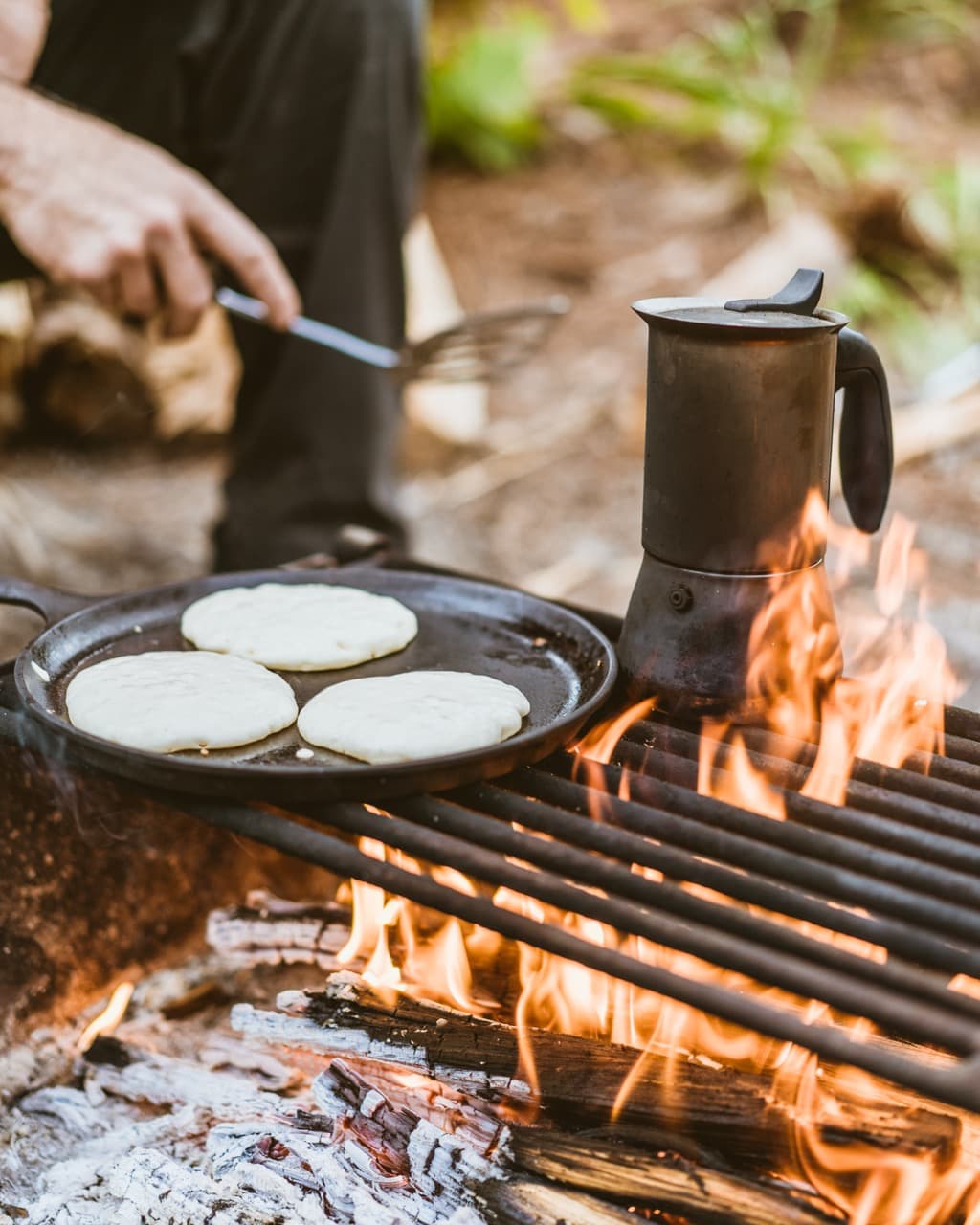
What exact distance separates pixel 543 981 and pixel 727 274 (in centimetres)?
412

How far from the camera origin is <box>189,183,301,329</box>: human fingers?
2.21 metres

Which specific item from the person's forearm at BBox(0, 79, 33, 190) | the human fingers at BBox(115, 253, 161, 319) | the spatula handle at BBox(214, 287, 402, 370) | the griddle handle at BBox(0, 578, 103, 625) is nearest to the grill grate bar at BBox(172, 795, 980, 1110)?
the griddle handle at BBox(0, 578, 103, 625)

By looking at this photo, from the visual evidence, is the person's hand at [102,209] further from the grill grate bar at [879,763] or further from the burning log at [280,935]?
the grill grate bar at [879,763]

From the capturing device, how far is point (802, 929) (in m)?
1.68

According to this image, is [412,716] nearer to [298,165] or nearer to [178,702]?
[178,702]

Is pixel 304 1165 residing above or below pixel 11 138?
below

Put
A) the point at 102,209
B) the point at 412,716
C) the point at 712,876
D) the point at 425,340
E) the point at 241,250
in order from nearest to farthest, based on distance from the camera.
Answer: the point at 712,876 → the point at 412,716 → the point at 102,209 → the point at 241,250 → the point at 425,340

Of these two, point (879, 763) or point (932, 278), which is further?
point (932, 278)

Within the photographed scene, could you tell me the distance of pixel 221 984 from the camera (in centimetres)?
201

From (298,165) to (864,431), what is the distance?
6.23 ft

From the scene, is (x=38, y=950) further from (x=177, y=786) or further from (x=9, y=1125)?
(x=177, y=786)

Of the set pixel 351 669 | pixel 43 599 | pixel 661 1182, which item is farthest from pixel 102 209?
pixel 661 1182

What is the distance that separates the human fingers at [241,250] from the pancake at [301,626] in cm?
66

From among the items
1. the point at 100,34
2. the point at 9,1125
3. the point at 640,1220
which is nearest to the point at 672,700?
the point at 640,1220
